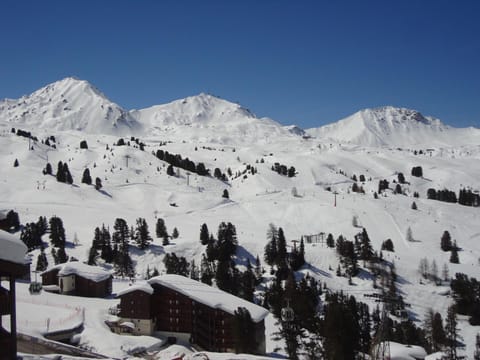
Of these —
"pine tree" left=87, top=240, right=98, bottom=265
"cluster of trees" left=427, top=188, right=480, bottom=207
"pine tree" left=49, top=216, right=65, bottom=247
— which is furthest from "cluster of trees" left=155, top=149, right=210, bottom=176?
"pine tree" left=87, top=240, right=98, bottom=265

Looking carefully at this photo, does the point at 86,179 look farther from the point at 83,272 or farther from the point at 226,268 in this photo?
the point at 83,272

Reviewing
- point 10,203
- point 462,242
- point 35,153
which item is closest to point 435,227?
point 462,242

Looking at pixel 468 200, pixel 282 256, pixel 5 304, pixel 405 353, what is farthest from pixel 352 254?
pixel 468 200

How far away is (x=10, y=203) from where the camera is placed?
11719 centimetres

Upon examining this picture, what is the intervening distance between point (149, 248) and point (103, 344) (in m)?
49.9

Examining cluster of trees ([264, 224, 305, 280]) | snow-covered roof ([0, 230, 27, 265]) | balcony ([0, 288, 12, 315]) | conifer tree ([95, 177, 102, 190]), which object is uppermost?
conifer tree ([95, 177, 102, 190])

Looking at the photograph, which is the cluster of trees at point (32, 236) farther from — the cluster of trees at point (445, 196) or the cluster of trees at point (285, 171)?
the cluster of trees at point (445, 196)

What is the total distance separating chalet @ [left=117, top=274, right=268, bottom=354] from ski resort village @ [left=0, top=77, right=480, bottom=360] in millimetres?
129

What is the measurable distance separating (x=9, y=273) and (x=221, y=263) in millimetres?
63713

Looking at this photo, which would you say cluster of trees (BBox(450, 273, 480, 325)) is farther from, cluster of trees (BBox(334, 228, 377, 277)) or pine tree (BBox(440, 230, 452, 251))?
pine tree (BBox(440, 230, 452, 251))

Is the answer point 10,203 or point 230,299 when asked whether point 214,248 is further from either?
point 10,203

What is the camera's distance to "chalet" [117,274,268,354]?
4253cm

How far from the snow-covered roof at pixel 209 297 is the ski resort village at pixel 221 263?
18 centimetres

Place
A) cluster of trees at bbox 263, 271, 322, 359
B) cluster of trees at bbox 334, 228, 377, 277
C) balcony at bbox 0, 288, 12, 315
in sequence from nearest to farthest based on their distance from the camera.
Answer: balcony at bbox 0, 288, 12, 315, cluster of trees at bbox 263, 271, 322, 359, cluster of trees at bbox 334, 228, 377, 277
